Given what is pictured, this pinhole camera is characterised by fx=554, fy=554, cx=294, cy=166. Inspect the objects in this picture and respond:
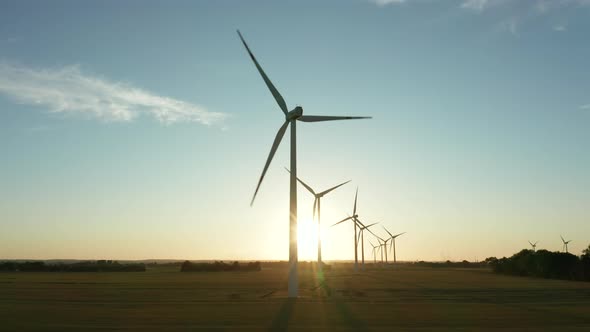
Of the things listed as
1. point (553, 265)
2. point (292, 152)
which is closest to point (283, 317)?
point (292, 152)

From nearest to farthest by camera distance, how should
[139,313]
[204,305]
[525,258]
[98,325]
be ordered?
[98,325], [139,313], [204,305], [525,258]

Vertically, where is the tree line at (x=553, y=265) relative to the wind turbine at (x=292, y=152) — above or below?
below

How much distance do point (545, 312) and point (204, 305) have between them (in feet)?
76.5

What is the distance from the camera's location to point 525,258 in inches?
4439

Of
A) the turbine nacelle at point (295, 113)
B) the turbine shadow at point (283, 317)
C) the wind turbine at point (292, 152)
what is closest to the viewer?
the turbine shadow at point (283, 317)

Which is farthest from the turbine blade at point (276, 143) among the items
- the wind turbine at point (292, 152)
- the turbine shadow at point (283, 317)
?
the turbine shadow at point (283, 317)

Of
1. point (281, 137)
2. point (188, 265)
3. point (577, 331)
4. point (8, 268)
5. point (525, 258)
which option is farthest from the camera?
point (188, 265)

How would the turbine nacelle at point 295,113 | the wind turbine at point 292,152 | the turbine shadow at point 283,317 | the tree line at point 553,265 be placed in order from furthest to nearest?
1. the tree line at point 553,265
2. the turbine nacelle at point 295,113
3. the wind turbine at point 292,152
4. the turbine shadow at point 283,317

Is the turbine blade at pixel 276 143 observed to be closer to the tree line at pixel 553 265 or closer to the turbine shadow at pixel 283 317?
the turbine shadow at pixel 283 317

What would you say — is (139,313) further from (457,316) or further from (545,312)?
(545,312)

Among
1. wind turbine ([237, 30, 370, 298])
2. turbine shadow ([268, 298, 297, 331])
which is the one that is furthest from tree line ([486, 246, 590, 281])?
turbine shadow ([268, 298, 297, 331])

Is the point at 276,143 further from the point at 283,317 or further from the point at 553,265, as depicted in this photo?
the point at 553,265

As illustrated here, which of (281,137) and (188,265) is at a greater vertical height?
(281,137)

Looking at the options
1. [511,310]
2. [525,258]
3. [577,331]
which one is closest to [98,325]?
[577,331]
